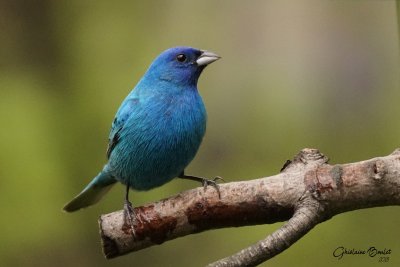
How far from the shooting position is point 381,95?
8.59 ft

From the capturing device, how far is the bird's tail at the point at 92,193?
2312 millimetres

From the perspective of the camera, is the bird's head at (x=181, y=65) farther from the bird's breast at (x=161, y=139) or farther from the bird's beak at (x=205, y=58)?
the bird's breast at (x=161, y=139)

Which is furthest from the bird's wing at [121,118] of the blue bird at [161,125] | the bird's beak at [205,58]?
the bird's beak at [205,58]

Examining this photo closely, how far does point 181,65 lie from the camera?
2.12m

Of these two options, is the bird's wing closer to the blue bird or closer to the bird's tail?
the blue bird

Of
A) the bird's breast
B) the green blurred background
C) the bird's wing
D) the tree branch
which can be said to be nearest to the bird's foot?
the tree branch

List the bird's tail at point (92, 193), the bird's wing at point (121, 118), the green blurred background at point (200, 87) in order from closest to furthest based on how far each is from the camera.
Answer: the bird's wing at point (121, 118) → the bird's tail at point (92, 193) → the green blurred background at point (200, 87)

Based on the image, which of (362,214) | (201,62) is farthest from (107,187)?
(362,214)

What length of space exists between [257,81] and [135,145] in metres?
0.85

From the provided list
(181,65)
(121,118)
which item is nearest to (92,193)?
(121,118)

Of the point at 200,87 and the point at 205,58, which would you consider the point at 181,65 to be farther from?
the point at 200,87

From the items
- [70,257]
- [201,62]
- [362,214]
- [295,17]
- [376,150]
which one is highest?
[295,17]

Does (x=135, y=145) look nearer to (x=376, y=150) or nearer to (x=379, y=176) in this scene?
(x=379, y=176)

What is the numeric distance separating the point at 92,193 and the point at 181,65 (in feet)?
2.07
